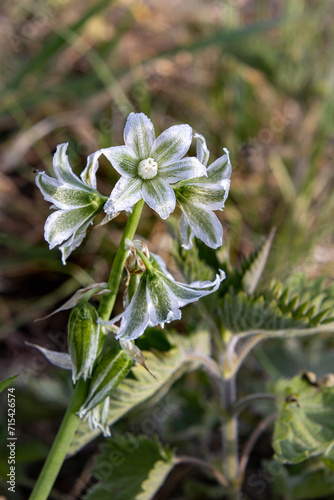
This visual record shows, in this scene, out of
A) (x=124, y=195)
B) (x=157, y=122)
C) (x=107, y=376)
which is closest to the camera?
(x=124, y=195)

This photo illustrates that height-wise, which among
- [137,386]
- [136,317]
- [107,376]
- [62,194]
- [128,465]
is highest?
[62,194]

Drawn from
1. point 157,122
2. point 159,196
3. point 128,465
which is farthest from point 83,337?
point 157,122

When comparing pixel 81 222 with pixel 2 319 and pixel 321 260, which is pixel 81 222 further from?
pixel 321 260

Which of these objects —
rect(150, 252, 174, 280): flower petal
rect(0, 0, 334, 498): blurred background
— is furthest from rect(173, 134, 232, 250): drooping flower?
rect(0, 0, 334, 498): blurred background

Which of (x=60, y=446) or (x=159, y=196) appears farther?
(x=60, y=446)

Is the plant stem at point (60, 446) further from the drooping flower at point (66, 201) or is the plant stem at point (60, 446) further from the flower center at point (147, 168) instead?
the flower center at point (147, 168)

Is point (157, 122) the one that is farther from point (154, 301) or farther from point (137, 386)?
point (154, 301)

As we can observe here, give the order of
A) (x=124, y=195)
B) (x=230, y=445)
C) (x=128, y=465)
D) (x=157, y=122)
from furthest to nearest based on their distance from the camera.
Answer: (x=157, y=122)
(x=230, y=445)
(x=128, y=465)
(x=124, y=195)
